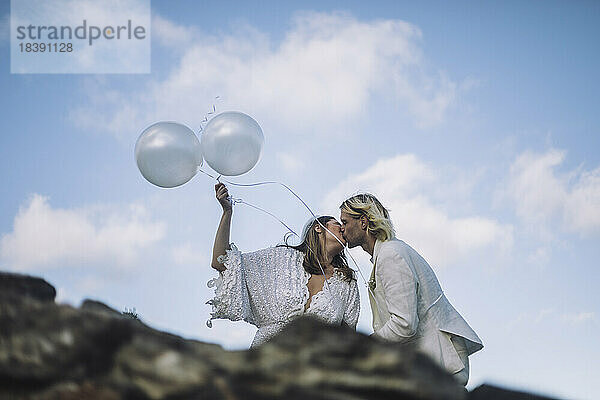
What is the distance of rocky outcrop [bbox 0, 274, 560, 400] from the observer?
1.20m

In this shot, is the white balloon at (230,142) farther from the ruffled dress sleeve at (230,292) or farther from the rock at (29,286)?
the rock at (29,286)

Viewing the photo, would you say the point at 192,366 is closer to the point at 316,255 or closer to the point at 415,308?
the point at 415,308

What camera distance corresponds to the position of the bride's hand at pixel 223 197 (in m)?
5.12

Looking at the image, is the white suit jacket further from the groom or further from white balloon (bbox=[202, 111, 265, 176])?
white balloon (bbox=[202, 111, 265, 176])

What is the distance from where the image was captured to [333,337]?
1318mm

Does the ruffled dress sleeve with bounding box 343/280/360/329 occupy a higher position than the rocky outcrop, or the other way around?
the ruffled dress sleeve with bounding box 343/280/360/329

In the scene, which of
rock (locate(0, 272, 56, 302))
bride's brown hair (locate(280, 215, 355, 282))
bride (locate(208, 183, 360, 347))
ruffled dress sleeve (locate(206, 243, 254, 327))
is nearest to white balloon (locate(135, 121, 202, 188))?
bride (locate(208, 183, 360, 347))

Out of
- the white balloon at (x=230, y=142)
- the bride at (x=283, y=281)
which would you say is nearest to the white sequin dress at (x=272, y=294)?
the bride at (x=283, y=281)

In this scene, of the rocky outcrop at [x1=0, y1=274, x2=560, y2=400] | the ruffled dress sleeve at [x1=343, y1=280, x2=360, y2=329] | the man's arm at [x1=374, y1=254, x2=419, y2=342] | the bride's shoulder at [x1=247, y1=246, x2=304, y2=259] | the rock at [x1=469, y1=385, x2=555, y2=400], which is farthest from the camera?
the bride's shoulder at [x1=247, y1=246, x2=304, y2=259]

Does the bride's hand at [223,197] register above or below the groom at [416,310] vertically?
above

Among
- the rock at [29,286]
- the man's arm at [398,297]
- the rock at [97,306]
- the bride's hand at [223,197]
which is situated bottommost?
the rock at [97,306]

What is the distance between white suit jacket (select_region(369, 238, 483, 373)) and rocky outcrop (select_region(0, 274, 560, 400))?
308cm

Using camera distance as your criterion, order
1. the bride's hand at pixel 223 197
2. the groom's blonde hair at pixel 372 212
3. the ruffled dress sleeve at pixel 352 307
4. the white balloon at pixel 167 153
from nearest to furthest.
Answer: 1. the white balloon at pixel 167 153
2. the groom's blonde hair at pixel 372 212
3. the bride's hand at pixel 223 197
4. the ruffled dress sleeve at pixel 352 307

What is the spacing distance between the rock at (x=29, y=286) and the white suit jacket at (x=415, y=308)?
2.71m
